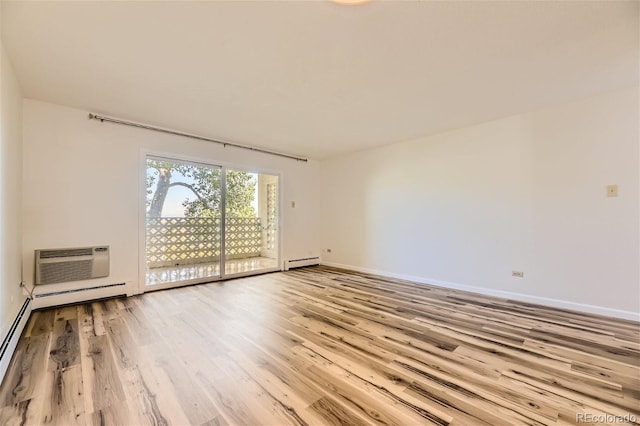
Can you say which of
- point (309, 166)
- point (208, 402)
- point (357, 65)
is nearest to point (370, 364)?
point (208, 402)

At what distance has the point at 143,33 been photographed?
1.95m

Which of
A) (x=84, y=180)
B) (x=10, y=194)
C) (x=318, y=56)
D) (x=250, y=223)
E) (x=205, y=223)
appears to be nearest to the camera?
(x=318, y=56)

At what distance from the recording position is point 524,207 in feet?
11.4

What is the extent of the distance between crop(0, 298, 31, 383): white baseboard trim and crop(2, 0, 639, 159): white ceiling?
89.2 inches

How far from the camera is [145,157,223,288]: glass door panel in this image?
13.0ft

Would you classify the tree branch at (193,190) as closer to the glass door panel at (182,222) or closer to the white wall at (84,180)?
the glass door panel at (182,222)

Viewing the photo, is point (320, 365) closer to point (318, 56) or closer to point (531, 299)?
point (318, 56)

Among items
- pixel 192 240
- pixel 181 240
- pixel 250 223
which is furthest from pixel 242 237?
pixel 181 240

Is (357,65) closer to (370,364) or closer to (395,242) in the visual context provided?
(370,364)

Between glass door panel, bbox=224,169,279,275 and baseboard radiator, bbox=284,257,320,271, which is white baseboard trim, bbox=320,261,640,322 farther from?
glass door panel, bbox=224,169,279,275

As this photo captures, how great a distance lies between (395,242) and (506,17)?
3.55 m

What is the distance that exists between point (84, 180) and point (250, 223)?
2505 mm

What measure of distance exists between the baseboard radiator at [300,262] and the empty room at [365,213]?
2.44 feet

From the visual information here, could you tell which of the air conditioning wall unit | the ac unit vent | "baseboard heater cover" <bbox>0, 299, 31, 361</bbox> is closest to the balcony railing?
the air conditioning wall unit
